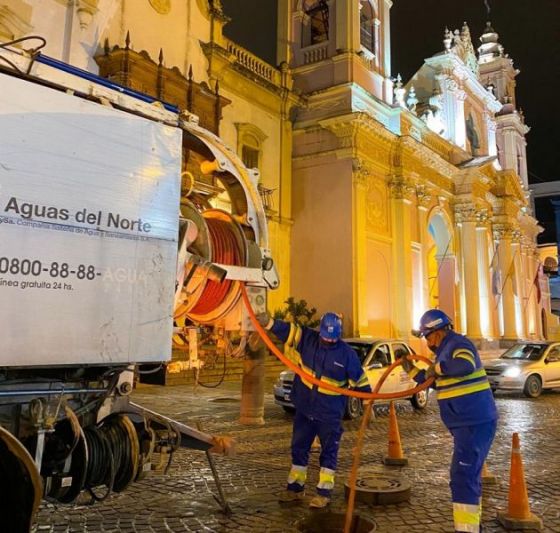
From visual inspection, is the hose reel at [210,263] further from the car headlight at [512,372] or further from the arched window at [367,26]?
the arched window at [367,26]

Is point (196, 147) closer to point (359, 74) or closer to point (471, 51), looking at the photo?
point (359, 74)

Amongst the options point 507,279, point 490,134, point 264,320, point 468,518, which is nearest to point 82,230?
point 264,320

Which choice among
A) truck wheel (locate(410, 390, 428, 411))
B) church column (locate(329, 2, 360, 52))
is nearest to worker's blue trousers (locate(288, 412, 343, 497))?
truck wheel (locate(410, 390, 428, 411))

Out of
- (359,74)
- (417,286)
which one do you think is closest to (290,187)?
(359,74)

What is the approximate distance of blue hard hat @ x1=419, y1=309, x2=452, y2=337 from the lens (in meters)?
5.07

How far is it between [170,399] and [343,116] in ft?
49.3

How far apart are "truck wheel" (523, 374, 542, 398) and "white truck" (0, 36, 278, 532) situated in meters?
14.0

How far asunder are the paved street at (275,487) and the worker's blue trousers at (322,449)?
264 mm

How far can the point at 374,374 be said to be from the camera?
12.2 meters

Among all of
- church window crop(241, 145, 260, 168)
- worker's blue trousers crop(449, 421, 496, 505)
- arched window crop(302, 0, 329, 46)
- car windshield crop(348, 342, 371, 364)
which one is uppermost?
arched window crop(302, 0, 329, 46)

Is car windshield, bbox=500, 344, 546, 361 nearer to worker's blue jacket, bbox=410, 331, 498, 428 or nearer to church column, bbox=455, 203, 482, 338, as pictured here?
worker's blue jacket, bbox=410, 331, 498, 428

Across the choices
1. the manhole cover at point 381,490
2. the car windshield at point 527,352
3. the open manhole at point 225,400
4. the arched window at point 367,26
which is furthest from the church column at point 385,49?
the manhole cover at point 381,490

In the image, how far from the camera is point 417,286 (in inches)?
1117

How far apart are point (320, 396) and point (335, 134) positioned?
66.6 ft
